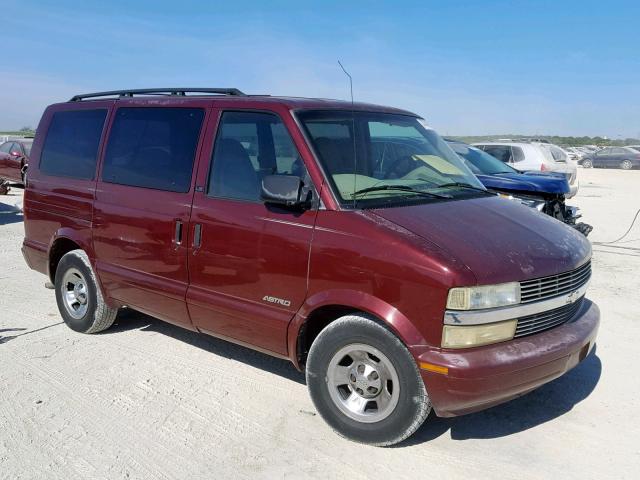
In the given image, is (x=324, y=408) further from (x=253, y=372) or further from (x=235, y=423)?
(x=253, y=372)

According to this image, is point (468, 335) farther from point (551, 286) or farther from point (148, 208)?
point (148, 208)

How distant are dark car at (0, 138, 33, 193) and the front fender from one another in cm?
1626

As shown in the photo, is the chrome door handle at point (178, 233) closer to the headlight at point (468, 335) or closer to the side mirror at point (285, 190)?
the side mirror at point (285, 190)

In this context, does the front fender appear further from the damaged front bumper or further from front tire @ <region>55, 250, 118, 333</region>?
the damaged front bumper

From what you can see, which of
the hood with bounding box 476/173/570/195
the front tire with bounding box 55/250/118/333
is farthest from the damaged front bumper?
the front tire with bounding box 55/250/118/333

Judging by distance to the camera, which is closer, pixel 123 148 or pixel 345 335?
pixel 345 335

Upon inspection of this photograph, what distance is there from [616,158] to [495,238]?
41449 mm

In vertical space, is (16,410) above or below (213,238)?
below

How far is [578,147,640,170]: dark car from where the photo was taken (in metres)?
39.2

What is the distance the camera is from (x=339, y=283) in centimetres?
345

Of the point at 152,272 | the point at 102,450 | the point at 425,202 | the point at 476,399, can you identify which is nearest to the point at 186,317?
the point at 152,272

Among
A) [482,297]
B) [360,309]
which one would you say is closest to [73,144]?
[360,309]

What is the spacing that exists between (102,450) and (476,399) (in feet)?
7.10

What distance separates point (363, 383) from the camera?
3.50 meters
